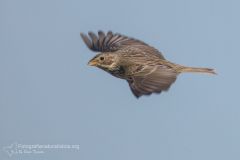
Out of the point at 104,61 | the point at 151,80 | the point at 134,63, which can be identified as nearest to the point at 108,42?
the point at 104,61

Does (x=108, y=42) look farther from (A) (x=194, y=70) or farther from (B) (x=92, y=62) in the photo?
(A) (x=194, y=70)

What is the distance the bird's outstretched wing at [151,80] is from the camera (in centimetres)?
1391

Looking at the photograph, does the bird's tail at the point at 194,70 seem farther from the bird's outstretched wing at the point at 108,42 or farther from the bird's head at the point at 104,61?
the bird's outstretched wing at the point at 108,42

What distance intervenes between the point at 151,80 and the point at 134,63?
1.44m

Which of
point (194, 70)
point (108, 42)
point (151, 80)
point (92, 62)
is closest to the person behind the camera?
point (151, 80)

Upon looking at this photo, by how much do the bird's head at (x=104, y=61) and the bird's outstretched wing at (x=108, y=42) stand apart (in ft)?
4.76

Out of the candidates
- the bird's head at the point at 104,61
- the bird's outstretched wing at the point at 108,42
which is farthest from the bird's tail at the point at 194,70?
the bird's outstretched wing at the point at 108,42

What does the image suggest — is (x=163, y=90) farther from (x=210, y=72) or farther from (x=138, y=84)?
(x=210, y=72)

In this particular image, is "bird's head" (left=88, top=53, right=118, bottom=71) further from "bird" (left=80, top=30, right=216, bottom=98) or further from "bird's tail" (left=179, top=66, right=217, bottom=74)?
"bird's tail" (left=179, top=66, right=217, bottom=74)

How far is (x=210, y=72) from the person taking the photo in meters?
15.7

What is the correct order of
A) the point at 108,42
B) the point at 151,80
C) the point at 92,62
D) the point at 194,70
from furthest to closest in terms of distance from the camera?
the point at 108,42, the point at 92,62, the point at 194,70, the point at 151,80

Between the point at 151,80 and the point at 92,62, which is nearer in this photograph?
the point at 151,80

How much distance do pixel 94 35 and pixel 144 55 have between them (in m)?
1.78

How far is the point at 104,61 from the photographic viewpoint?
53.1ft
